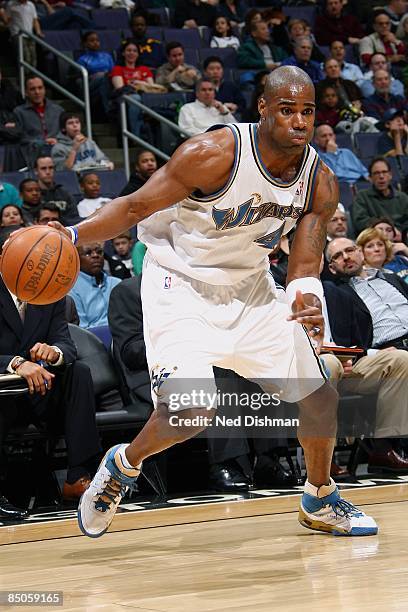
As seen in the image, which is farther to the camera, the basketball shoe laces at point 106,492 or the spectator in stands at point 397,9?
the spectator in stands at point 397,9

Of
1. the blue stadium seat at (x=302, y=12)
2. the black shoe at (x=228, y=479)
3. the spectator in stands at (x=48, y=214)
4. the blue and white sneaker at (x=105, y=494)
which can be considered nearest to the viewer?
the blue and white sneaker at (x=105, y=494)

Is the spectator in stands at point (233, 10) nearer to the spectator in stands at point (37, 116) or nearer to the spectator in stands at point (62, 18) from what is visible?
the spectator in stands at point (62, 18)

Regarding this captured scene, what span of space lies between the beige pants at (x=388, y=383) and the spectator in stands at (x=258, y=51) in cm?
656

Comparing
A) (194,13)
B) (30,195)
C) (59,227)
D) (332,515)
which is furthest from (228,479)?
(194,13)

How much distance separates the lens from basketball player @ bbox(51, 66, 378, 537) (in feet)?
12.9

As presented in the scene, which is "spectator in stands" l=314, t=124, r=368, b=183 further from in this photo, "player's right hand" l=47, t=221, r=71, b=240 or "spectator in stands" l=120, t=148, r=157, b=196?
"player's right hand" l=47, t=221, r=71, b=240

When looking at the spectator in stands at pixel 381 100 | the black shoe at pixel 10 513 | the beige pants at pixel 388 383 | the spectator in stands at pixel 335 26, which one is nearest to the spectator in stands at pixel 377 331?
the beige pants at pixel 388 383

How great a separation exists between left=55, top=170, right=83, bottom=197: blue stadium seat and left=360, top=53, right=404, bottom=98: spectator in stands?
4.42m

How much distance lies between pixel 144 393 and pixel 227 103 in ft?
19.8

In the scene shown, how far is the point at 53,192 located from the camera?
879 cm

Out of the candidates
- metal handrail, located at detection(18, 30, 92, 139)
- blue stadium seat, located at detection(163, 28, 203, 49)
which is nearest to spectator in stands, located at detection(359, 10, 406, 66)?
blue stadium seat, located at detection(163, 28, 203, 49)

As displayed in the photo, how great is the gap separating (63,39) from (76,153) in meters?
2.47

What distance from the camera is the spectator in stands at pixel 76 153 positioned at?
32.3 feet

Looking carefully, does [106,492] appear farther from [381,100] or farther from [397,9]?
[397,9]
